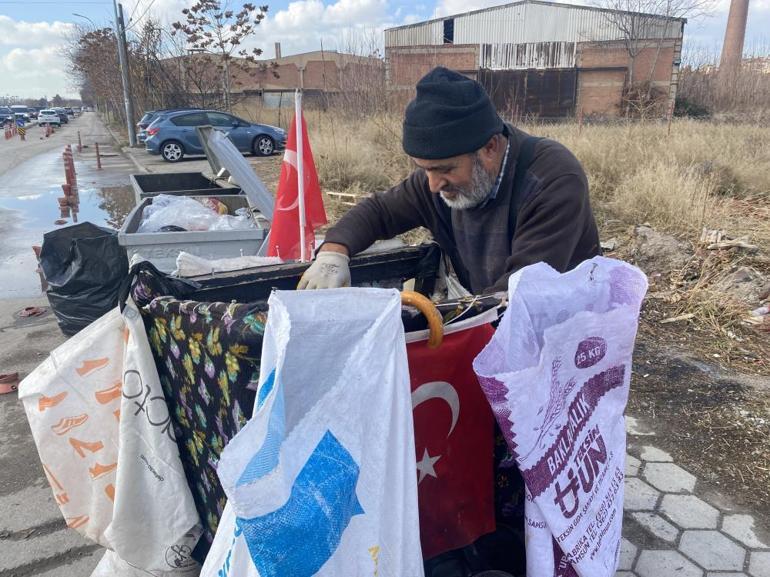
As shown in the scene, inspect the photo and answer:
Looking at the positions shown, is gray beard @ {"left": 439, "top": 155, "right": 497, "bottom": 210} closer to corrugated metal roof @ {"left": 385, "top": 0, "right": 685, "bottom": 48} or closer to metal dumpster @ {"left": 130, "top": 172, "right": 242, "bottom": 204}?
metal dumpster @ {"left": 130, "top": 172, "right": 242, "bottom": 204}

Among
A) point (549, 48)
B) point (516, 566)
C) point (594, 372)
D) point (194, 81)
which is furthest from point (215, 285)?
point (549, 48)

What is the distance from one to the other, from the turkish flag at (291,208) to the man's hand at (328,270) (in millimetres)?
1343

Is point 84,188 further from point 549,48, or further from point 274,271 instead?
point 549,48

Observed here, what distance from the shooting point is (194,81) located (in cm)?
2631

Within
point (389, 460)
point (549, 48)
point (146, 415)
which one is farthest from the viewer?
point (549, 48)

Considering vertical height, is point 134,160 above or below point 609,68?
below

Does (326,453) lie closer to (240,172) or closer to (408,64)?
(240,172)

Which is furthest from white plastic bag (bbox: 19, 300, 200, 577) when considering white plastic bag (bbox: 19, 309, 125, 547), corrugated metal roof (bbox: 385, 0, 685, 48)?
corrugated metal roof (bbox: 385, 0, 685, 48)

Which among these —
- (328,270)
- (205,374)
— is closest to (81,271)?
(328,270)

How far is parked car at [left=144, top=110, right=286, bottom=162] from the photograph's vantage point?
705 inches

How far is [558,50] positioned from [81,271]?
100 ft

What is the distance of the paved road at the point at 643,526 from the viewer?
7.78ft

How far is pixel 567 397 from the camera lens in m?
1.49

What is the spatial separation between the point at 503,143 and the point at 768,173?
293 inches
